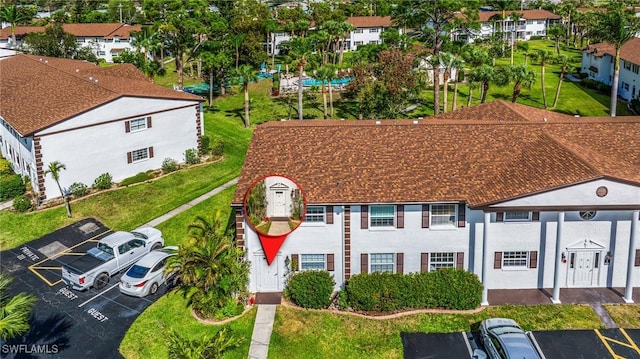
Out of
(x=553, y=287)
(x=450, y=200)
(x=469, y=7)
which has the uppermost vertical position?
(x=469, y=7)

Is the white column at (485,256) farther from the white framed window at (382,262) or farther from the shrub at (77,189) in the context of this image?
the shrub at (77,189)

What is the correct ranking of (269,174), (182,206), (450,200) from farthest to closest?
(182,206)
(269,174)
(450,200)

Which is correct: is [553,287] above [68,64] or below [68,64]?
below

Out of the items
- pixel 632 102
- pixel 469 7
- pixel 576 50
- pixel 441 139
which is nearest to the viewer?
pixel 441 139

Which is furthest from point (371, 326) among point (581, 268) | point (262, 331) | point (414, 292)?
point (581, 268)

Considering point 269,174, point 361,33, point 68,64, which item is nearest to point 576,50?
point 361,33

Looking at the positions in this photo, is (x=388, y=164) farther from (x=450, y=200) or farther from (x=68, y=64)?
(x=68, y=64)
